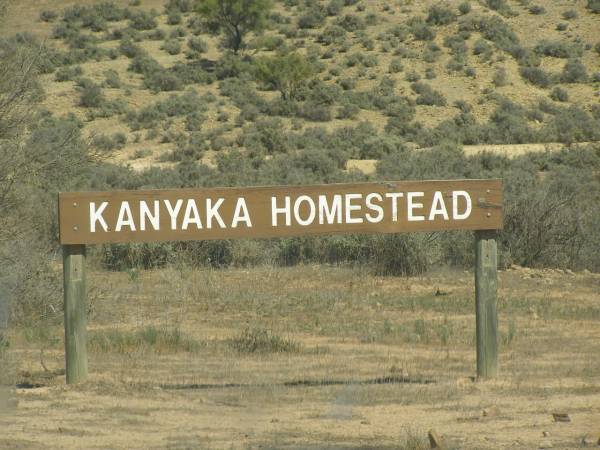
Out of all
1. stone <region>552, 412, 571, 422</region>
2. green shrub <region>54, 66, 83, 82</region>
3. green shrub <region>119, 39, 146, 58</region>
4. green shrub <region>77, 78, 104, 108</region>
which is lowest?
green shrub <region>77, 78, 104, 108</region>

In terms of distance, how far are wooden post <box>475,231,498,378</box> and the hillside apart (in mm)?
21016

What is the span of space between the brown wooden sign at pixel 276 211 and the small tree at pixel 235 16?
123 ft

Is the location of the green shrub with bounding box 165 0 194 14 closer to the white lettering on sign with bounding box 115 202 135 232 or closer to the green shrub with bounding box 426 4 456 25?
the green shrub with bounding box 426 4 456 25

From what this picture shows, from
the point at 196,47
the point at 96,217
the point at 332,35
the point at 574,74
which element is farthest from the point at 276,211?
the point at 332,35

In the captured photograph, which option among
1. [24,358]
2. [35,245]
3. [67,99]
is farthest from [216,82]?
[24,358]

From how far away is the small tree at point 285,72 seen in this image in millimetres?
40656

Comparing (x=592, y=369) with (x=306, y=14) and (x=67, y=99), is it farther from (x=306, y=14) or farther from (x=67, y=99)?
(x=306, y=14)

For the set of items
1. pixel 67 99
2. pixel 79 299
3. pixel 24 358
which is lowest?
pixel 67 99

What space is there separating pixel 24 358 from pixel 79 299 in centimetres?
176

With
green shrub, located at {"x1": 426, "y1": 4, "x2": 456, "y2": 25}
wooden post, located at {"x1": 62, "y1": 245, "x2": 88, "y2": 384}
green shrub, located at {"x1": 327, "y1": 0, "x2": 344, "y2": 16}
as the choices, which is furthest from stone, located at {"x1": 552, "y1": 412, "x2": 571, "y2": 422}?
green shrub, located at {"x1": 327, "y1": 0, "x2": 344, "y2": 16}

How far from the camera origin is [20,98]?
1130 cm

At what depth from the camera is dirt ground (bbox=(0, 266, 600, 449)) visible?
687 cm

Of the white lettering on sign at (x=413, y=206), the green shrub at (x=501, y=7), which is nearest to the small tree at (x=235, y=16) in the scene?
the green shrub at (x=501, y=7)

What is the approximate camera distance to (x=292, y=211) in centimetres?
823
